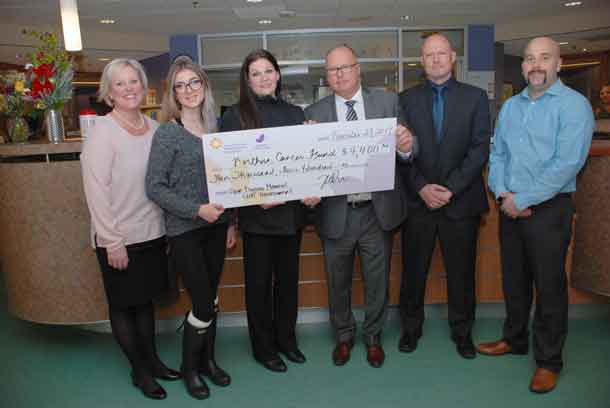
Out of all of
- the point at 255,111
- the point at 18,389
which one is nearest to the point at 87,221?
the point at 18,389

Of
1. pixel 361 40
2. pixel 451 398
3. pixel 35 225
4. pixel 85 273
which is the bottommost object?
pixel 451 398

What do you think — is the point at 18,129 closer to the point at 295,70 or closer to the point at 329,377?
the point at 329,377

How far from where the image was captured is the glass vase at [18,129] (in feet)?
10.4

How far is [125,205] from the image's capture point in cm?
224

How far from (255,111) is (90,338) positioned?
1.99 m

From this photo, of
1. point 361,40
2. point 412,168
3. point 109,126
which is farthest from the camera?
point 361,40

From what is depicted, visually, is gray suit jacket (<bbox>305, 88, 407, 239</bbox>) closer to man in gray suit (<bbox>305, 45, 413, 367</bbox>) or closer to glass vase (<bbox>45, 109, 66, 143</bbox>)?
man in gray suit (<bbox>305, 45, 413, 367</bbox>)

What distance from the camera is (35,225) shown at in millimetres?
2816

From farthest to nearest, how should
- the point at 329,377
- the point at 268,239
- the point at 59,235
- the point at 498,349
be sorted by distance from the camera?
1. the point at 59,235
2. the point at 498,349
3. the point at 329,377
4. the point at 268,239

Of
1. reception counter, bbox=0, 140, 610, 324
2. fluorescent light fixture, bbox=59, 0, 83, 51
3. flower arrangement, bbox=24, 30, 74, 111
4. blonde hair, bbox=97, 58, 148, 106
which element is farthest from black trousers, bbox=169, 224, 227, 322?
fluorescent light fixture, bbox=59, 0, 83, 51

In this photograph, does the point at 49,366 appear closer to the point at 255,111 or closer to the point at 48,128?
the point at 48,128

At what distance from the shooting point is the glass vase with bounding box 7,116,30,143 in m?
3.18

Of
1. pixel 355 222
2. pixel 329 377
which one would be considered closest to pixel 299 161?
pixel 355 222

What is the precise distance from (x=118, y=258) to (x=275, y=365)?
1.02 metres
